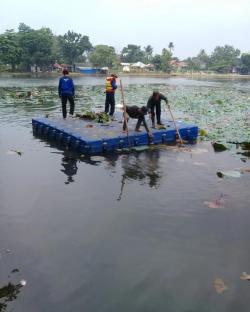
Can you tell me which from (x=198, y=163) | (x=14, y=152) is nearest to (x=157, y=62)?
(x=14, y=152)

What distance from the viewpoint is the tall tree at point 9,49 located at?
8288cm

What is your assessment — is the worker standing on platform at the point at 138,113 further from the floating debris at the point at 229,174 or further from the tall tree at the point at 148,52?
the tall tree at the point at 148,52

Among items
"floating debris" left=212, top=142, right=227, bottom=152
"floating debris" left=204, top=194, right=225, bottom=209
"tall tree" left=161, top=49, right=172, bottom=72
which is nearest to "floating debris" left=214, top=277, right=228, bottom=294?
"floating debris" left=204, top=194, right=225, bottom=209

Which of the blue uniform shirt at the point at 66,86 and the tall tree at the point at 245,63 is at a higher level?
the tall tree at the point at 245,63

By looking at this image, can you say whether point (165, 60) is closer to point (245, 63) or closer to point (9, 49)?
point (245, 63)

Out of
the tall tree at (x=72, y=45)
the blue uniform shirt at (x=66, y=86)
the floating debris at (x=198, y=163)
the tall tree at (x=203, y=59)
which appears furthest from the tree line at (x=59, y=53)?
the floating debris at (x=198, y=163)

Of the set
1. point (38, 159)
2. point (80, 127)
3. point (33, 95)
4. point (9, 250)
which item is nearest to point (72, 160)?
point (38, 159)

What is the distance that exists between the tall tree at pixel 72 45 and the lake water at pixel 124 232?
10064cm

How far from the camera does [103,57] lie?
117m

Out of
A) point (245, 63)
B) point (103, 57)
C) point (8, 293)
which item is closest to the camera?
point (8, 293)

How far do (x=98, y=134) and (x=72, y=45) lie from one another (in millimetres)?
100034

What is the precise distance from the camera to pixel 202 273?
19.0 ft

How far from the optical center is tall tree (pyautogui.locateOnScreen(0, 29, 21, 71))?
82875 millimetres

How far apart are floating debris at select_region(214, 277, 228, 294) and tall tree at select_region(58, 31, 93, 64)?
108 m
